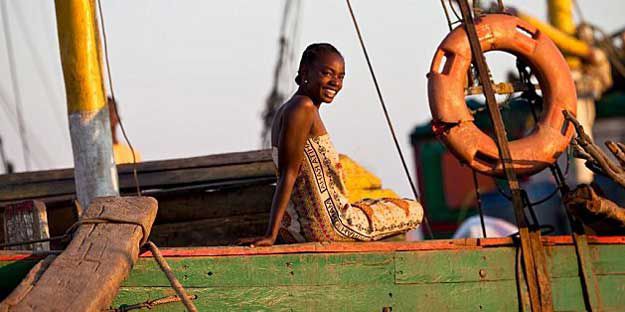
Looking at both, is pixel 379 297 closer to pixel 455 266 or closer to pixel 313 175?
pixel 455 266

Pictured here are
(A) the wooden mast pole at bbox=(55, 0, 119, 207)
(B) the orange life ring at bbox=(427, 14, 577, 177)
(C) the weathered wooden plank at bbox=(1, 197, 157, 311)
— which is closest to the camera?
(C) the weathered wooden plank at bbox=(1, 197, 157, 311)

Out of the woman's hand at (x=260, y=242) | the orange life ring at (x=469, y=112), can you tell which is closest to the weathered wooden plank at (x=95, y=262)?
the woman's hand at (x=260, y=242)

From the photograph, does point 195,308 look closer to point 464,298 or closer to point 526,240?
point 464,298

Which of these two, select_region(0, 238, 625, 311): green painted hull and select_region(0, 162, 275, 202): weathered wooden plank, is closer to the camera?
select_region(0, 238, 625, 311): green painted hull

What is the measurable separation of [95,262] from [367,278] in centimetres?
117

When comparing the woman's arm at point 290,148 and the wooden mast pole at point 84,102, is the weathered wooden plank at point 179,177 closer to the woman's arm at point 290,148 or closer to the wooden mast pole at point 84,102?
the wooden mast pole at point 84,102

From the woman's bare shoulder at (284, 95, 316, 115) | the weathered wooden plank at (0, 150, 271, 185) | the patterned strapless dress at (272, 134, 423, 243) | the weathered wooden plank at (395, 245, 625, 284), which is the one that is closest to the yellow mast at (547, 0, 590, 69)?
the weathered wooden plank at (0, 150, 271, 185)

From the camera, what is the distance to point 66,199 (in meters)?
5.87

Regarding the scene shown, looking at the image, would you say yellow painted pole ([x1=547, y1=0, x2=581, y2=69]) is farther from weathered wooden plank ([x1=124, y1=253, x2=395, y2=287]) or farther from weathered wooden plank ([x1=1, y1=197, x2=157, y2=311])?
weathered wooden plank ([x1=1, y1=197, x2=157, y2=311])

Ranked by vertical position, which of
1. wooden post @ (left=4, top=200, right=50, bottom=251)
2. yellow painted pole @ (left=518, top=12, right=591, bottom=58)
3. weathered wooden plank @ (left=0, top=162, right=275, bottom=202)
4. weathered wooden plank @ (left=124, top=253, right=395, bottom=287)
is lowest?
weathered wooden plank @ (left=124, top=253, right=395, bottom=287)

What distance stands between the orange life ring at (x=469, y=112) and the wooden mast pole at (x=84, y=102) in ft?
5.95

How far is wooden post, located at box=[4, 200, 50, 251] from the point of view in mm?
5062

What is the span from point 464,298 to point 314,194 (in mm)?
797

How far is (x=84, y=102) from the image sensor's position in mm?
5898
